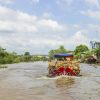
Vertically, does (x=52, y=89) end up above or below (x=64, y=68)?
below

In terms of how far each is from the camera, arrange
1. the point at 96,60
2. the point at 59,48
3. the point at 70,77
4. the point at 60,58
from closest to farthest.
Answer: the point at 70,77
the point at 60,58
the point at 96,60
the point at 59,48

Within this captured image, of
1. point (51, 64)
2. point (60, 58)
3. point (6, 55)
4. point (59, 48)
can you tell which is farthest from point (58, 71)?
point (59, 48)

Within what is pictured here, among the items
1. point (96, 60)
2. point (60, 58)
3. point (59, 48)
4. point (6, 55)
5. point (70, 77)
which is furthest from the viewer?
point (59, 48)

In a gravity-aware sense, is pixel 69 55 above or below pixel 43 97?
above

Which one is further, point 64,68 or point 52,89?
point 64,68

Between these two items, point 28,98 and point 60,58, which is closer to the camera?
point 28,98

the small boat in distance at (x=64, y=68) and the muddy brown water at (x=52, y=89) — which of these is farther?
the small boat in distance at (x=64, y=68)

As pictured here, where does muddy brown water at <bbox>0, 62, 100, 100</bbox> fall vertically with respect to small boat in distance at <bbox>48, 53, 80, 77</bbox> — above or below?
below

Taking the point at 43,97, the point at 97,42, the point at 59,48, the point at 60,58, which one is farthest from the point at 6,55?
the point at 43,97

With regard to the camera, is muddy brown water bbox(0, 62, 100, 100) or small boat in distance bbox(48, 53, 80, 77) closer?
muddy brown water bbox(0, 62, 100, 100)

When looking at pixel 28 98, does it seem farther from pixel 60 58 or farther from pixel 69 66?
pixel 60 58

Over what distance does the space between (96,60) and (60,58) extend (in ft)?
173

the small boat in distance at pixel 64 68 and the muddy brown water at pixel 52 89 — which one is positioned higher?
the small boat in distance at pixel 64 68

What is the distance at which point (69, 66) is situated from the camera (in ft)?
132
